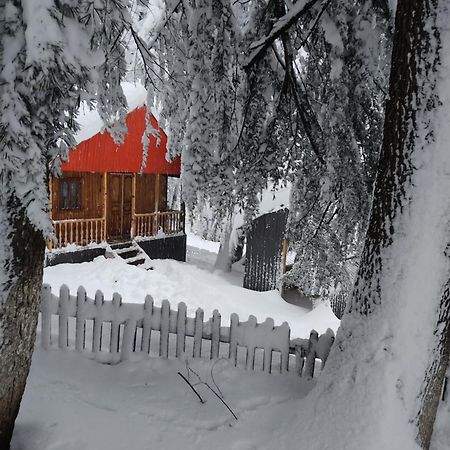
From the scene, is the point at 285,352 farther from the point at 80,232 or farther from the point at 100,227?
the point at 100,227

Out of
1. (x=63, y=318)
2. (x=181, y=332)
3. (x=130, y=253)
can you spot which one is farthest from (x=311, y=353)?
(x=130, y=253)

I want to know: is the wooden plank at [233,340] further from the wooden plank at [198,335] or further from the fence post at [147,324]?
the fence post at [147,324]

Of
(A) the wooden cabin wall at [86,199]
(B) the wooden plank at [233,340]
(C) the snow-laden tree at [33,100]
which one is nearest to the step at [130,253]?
(A) the wooden cabin wall at [86,199]

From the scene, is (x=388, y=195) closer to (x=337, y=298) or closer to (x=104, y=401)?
(x=104, y=401)

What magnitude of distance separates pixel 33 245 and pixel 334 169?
312 centimetres

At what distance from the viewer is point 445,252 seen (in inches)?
129

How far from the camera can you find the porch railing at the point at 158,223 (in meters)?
18.2

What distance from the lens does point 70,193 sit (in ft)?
54.5

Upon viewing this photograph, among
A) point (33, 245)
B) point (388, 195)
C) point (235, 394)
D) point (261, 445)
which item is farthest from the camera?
point (235, 394)

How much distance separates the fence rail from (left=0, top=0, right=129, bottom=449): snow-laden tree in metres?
11.6

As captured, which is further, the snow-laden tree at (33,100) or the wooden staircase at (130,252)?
the wooden staircase at (130,252)

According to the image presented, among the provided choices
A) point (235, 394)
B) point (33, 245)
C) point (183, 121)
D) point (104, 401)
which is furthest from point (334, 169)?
point (104, 401)

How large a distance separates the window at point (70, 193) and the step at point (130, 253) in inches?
109

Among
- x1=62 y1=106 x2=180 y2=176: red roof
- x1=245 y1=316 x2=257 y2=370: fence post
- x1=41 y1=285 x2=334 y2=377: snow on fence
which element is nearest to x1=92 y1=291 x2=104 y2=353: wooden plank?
x1=41 y1=285 x2=334 y2=377: snow on fence
